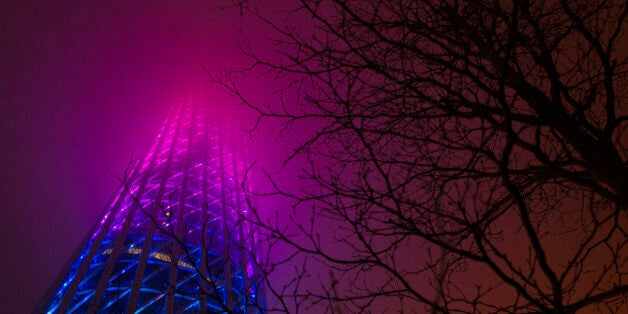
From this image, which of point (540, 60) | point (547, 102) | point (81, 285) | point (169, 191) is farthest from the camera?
point (169, 191)

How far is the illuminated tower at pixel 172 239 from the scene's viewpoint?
9.39m

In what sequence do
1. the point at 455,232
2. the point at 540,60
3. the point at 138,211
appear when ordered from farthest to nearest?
the point at 138,211 → the point at 455,232 → the point at 540,60

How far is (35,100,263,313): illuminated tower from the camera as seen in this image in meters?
9.39

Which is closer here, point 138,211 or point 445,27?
point 445,27

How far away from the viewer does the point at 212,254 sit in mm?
15391

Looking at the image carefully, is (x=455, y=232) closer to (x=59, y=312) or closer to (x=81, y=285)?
(x=59, y=312)

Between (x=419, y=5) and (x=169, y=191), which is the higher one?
(x=169, y=191)

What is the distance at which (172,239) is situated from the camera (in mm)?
12648

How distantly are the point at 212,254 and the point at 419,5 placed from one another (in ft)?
45.1

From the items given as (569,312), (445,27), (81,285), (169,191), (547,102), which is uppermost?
(169,191)

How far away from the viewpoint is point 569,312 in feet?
7.86

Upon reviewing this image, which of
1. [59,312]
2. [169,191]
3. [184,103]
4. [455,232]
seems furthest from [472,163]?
[184,103]

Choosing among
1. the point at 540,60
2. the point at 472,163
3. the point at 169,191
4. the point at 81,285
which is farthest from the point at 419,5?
the point at 169,191

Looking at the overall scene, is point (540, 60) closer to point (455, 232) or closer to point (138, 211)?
point (455, 232)
